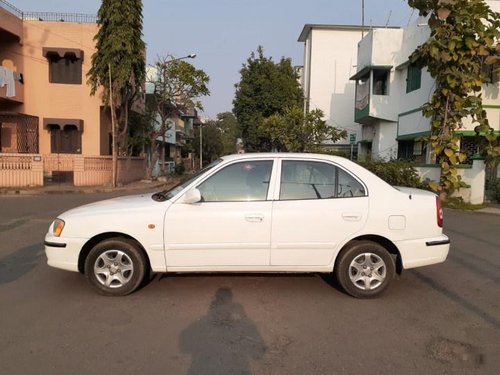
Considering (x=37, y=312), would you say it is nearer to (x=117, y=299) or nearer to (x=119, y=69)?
(x=117, y=299)

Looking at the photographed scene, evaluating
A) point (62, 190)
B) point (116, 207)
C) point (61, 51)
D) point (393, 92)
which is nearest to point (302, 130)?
point (393, 92)

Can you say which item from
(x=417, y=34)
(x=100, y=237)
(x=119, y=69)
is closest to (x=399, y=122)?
(x=417, y=34)

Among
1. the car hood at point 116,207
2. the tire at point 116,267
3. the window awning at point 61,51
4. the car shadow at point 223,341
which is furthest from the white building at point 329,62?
the car shadow at point 223,341

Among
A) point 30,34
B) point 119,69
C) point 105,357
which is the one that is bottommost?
point 105,357

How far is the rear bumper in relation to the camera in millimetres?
5426

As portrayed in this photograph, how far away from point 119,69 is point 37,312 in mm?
18806

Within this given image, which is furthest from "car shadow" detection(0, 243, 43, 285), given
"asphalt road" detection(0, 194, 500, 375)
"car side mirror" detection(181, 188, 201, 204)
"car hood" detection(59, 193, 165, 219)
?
"car side mirror" detection(181, 188, 201, 204)

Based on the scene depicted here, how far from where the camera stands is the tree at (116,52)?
21.3 meters

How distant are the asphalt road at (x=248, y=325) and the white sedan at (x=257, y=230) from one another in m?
0.38


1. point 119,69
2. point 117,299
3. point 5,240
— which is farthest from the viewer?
point 119,69

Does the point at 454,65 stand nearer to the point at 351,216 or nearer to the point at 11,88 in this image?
the point at 351,216

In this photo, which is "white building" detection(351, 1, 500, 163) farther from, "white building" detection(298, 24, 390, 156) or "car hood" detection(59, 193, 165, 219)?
"car hood" detection(59, 193, 165, 219)

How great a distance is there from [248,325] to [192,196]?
1.53 m

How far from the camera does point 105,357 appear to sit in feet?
12.6
